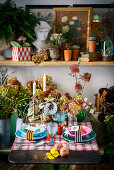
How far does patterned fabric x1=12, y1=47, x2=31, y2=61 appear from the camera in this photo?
255 cm

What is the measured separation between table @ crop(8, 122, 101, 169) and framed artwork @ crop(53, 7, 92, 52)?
1.32 m

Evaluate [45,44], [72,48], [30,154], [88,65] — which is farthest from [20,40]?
[30,154]

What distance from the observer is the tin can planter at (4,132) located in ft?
7.64

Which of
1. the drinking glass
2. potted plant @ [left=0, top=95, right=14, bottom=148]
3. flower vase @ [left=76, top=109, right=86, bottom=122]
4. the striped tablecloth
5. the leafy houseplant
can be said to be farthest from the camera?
the leafy houseplant

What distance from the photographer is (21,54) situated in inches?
102

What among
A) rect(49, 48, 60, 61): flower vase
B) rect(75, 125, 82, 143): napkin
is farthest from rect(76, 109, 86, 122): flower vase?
rect(49, 48, 60, 61): flower vase

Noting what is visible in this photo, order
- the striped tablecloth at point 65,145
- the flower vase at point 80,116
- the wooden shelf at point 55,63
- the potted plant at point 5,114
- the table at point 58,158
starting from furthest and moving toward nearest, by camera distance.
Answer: the wooden shelf at point 55,63 → the potted plant at point 5,114 → the flower vase at point 80,116 → the striped tablecloth at point 65,145 → the table at point 58,158

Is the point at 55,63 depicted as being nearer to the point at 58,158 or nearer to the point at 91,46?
the point at 91,46

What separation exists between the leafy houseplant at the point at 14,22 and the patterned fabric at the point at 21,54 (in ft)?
0.41

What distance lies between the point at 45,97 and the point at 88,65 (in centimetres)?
68

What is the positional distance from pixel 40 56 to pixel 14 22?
0.43 metres

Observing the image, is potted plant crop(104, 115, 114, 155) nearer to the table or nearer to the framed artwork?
the table

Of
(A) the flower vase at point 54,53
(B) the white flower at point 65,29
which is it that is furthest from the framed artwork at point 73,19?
(A) the flower vase at point 54,53

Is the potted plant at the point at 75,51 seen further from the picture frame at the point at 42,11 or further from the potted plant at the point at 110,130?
A: the potted plant at the point at 110,130
